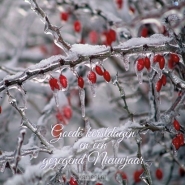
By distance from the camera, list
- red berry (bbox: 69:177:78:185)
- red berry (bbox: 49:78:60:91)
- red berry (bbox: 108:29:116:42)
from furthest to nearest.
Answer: red berry (bbox: 108:29:116:42) → red berry (bbox: 49:78:60:91) → red berry (bbox: 69:177:78:185)

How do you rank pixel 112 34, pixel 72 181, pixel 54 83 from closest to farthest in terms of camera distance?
pixel 72 181 < pixel 54 83 < pixel 112 34

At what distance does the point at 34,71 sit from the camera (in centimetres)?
191

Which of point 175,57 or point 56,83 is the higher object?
point 175,57

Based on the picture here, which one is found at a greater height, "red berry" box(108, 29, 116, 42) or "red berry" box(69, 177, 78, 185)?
"red berry" box(108, 29, 116, 42)

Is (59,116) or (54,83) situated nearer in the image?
(54,83)

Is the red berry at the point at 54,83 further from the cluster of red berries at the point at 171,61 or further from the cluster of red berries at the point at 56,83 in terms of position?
the cluster of red berries at the point at 171,61

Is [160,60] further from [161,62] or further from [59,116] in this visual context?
[59,116]

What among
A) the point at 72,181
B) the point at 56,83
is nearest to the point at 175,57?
the point at 56,83

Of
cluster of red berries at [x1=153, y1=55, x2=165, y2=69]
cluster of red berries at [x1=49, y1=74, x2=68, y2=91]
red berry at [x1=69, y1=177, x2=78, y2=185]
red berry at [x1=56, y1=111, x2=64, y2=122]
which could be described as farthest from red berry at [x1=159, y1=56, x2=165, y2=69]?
red berry at [x1=56, y1=111, x2=64, y2=122]

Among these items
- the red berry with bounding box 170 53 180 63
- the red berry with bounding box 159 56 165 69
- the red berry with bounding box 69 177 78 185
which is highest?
the red berry with bounding box 170 53 180 63

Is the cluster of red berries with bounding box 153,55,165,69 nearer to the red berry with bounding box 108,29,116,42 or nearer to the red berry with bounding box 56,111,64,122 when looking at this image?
the red berry with bounding box 108,29,116,42

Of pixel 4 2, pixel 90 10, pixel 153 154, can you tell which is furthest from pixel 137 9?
pixel 4 2

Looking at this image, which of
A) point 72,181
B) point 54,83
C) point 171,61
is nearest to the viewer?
point 72,181

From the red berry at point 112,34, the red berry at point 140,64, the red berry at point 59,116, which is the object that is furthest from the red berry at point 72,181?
the red berry at point 112,34
